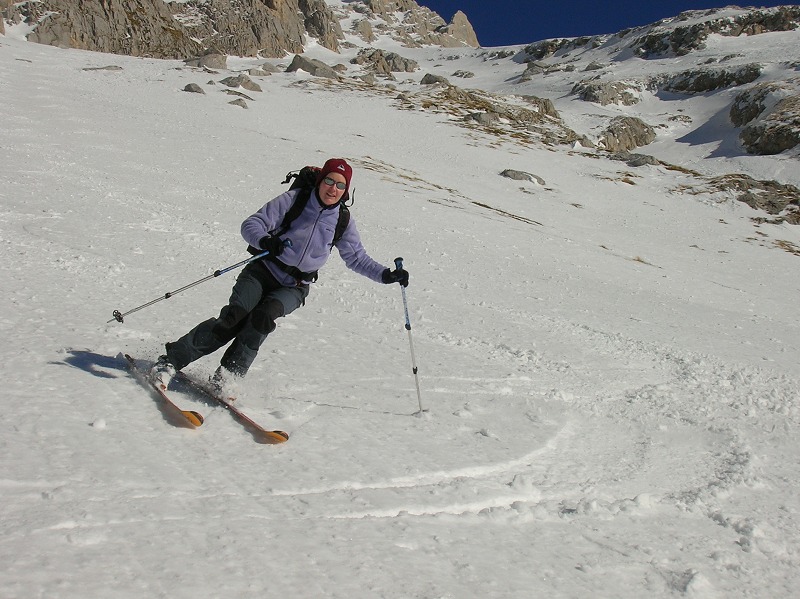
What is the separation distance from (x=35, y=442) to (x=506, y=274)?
9.37 metres

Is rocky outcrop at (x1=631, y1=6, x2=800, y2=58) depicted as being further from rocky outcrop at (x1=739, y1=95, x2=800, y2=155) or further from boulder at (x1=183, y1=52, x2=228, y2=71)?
boulder at (x1=183, y1=52, x2=228, y2=71)

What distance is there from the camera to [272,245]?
14.2 ft

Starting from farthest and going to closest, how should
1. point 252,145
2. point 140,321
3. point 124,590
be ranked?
point 252,145
point 140,321
point 124,590

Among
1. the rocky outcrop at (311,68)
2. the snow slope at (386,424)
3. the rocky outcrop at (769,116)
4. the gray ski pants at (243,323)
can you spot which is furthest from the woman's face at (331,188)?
the rocky outcrop at (311,68)

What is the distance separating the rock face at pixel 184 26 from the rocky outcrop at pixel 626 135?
61.9 metres

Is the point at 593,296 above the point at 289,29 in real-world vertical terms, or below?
below

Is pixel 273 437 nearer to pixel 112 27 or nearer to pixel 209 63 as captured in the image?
pixel 209 63

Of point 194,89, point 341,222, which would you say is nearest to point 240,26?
point 194,89

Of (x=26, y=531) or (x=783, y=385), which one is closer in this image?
(x=26, y=531)

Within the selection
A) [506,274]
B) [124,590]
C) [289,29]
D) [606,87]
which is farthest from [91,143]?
[289,29]

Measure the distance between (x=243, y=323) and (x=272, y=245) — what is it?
0.72 meters

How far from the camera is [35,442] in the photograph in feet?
10.6

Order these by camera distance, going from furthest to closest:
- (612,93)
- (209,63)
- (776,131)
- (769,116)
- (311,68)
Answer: (612,93), (311,68), (209,63), (769,116), (776,131)

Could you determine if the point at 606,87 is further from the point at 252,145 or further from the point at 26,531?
the point at 26,531
